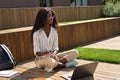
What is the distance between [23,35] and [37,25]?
1910 mm

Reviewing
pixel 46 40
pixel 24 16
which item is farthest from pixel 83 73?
pixel 24 16

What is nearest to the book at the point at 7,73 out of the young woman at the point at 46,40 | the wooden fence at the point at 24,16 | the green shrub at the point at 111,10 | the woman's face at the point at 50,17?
the young woman at the point at 46,40

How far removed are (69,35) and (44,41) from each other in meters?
3.77

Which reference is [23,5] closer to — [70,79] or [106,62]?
[106,62]

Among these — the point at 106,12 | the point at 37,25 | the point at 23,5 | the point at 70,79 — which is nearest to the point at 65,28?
the point at 37,25

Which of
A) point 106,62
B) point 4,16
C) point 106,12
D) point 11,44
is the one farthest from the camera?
point 106,12

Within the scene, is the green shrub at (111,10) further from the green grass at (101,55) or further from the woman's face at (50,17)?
the woman's face at (50,17)

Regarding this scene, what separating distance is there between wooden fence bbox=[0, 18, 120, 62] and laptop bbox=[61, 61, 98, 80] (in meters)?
2.36

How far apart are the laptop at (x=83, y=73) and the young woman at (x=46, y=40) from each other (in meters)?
0.59

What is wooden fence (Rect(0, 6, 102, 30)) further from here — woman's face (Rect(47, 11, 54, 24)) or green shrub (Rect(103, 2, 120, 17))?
woman's face (Rect(47, 11, 54, 24))

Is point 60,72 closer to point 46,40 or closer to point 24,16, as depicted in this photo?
point 46,40

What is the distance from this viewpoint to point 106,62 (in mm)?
6961

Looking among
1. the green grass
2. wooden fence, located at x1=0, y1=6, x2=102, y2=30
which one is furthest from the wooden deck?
wooden fence, located at x1=0, y1=6, x2=102, y2=30

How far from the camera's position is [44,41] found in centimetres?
600
